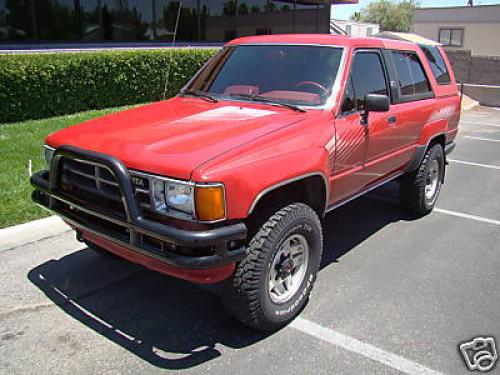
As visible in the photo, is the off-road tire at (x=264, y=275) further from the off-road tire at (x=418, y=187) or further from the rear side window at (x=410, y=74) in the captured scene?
the off-road tire at (x=418, y=187)

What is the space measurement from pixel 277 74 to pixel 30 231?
8.73ft

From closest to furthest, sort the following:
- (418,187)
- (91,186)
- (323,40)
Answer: (91,186)
(323,40)
(418,187)

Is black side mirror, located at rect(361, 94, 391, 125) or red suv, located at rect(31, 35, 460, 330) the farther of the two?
black side mirror, located at rect(361, 94, 391, 125)

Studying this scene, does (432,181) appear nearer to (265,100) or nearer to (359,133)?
(359,133)

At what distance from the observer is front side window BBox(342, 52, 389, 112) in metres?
4.11

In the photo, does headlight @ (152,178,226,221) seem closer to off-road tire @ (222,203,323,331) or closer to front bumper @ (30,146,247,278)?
front bumper @ (30,146,247,278)

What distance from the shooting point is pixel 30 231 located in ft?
15.1

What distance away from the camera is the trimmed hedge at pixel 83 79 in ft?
27.5

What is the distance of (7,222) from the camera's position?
4641 millimetres

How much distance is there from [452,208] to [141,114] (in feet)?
13.4

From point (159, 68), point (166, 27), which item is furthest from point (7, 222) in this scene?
point (166, 27)

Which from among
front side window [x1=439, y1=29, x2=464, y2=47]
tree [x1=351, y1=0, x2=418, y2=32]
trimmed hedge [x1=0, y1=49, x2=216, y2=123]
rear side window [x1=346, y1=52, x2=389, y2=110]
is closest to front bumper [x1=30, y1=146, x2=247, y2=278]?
rear side window [x1=346, y1=52, x2=389, y2=110]

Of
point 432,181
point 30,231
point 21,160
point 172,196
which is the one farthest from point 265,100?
point 21,160

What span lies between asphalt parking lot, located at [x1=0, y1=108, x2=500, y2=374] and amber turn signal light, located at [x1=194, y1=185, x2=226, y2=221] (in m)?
0.96
